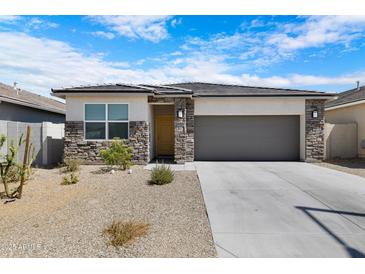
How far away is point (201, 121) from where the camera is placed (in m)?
13.2

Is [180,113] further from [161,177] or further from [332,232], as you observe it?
[332,232]

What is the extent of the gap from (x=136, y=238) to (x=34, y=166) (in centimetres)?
909

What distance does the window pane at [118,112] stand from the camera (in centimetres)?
1143

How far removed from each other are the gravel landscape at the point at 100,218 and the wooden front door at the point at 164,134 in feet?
21.5

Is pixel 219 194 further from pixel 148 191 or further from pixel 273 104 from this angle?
pixel 273 104

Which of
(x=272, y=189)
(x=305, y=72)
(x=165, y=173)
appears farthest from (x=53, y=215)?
(x=305, y=72)

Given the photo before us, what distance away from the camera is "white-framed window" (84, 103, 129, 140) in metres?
11.4

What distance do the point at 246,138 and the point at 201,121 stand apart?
8.67ft

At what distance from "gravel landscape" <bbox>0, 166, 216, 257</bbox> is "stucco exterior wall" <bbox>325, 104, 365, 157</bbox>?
437 inches

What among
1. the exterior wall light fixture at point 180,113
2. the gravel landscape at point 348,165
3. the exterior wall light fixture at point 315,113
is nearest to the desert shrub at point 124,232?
the exterior wall light fixture at point 180,113

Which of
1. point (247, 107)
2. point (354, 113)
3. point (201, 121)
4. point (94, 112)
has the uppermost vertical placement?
point (247, 107)

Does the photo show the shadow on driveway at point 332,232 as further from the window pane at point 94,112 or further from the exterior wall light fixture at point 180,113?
the window pane at point 94,112

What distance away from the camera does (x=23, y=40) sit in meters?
10.8

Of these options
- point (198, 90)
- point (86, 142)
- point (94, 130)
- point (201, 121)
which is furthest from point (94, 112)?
A: point (198, 90)
